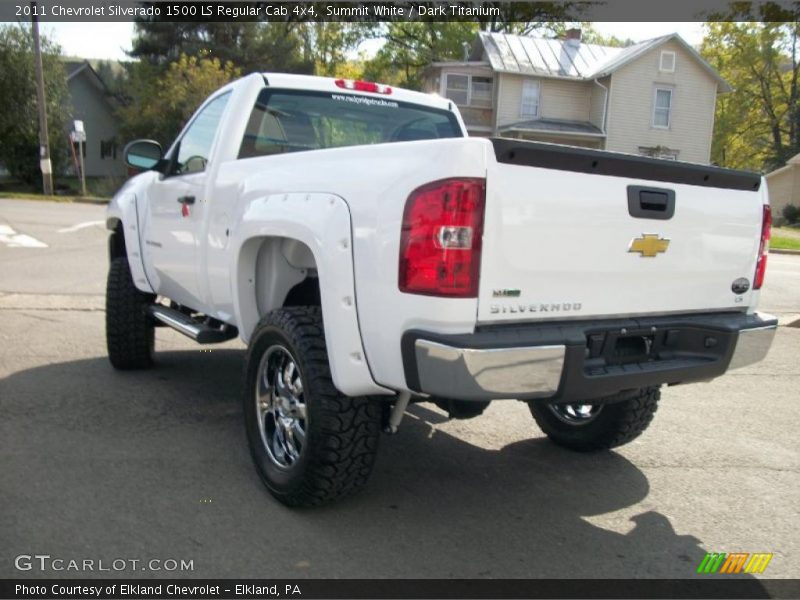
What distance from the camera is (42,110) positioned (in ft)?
87.2

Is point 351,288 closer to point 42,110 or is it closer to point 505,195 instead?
point 505,195

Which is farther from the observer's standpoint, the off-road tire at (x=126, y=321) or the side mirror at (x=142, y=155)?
the off-road tire at (x=126, y=321)

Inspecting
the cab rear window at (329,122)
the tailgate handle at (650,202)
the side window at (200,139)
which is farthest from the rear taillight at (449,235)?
the side window at (200,139)

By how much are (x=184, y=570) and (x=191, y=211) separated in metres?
2.33

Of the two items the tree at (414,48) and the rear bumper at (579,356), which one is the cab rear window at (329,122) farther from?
the tree at (414,48)

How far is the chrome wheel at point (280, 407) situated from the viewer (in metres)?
3.49

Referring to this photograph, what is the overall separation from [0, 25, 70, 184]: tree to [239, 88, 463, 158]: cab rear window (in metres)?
31.8

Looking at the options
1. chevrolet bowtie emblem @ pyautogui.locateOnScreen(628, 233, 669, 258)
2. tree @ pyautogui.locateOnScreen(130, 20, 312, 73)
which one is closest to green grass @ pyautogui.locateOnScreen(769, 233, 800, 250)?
chevrolet bowtie emblem @ pyautogui.locateOnScreen(628, 233, 669, 258)

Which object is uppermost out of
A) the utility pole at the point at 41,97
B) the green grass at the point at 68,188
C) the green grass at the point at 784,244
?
the utility pole at the point at 41,97

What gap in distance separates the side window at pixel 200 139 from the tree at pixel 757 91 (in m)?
46.3

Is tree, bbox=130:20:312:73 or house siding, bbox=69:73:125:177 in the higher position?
tree, bbox=130:20:312:73

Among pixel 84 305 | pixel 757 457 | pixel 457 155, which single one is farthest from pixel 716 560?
pixel 84 305

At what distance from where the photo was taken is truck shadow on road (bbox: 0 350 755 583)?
3078mm

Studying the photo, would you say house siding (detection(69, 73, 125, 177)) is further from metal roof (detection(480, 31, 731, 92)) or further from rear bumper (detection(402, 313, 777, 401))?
rear bumper (detection(402, 313, 777, 401))
